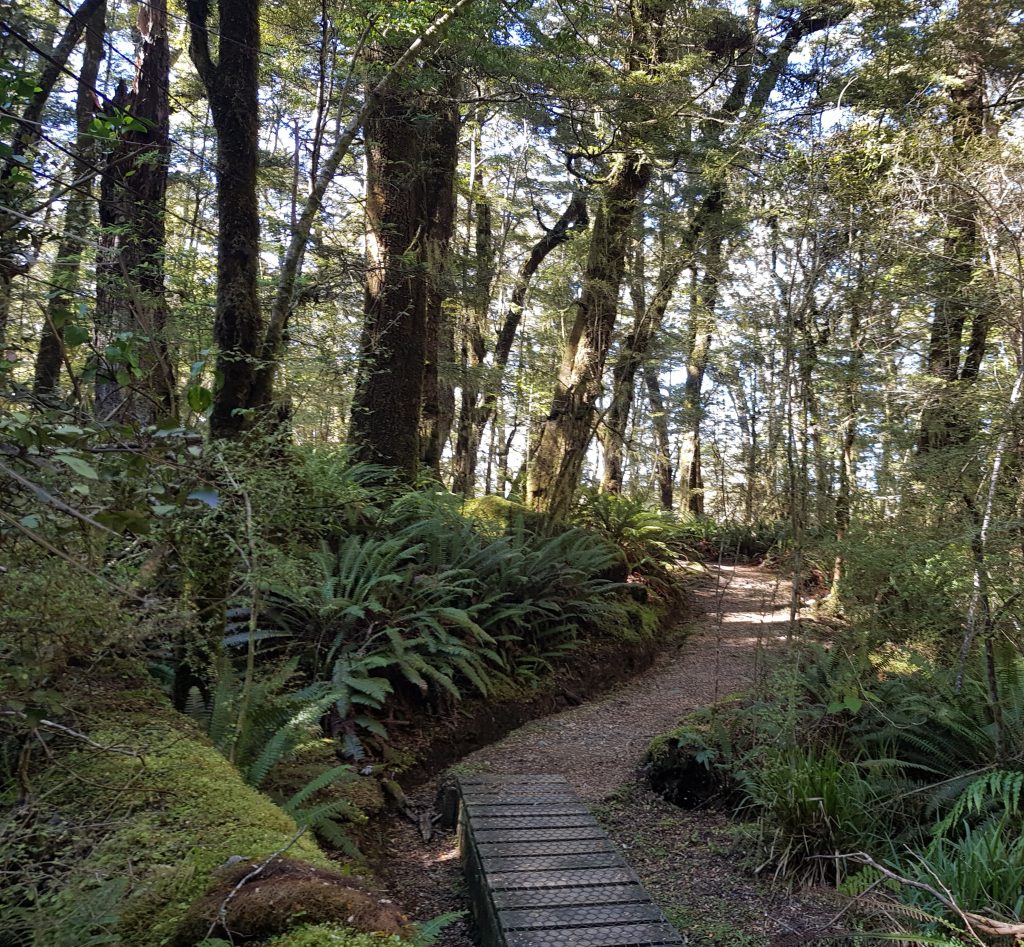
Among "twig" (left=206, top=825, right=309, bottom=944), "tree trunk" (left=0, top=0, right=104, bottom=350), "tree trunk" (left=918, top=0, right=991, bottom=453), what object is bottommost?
"twig" (left=206, top=825, right=309, bottom=944)

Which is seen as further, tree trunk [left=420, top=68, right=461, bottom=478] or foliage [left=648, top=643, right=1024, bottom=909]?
tree trunk [left=420, top=68, right=461, bottom=478]

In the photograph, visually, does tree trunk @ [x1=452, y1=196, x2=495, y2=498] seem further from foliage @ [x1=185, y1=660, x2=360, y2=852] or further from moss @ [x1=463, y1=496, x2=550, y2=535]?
foliage @ [x1=185, y1=660, x2=360, y2=852]

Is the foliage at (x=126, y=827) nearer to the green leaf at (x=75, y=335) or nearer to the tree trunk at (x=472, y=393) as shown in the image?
the green leaf at (x=75, y=335)

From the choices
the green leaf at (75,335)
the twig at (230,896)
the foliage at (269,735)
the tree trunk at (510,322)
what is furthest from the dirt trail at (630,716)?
the tree trunk at (510,322)

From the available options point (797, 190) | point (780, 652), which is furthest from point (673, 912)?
point (797, 190)

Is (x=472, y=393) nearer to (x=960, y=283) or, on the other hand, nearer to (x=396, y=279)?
(x=396, y=279)

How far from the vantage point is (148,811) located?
2420 millimetres

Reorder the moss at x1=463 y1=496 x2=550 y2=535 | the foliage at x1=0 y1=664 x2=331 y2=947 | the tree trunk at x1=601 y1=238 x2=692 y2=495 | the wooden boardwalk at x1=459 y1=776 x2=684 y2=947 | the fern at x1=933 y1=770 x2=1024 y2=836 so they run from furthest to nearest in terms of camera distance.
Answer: the tree trunk at x1=601 y1=238 x2=692 y2=495, the moss at x1=463 y1=496 x2=550 y2=535, the fern at x1=933 y1=770 x2=1024 y2=836, the wooden boardwalk at x1=459 y1=776 x2=684 y2=947, the foliage at x1=0 y1=664 x2=331 y2=947

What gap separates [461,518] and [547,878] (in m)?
4.64

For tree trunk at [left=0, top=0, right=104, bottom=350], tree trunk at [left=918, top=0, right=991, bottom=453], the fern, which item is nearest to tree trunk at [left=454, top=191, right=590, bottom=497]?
tree trunk at [left=918, top=0, right=991, bottom=453]

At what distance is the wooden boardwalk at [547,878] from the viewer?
2.92 metres

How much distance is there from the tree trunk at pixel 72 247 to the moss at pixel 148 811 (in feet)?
3.75

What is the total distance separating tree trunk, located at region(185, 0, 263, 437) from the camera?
5.22m

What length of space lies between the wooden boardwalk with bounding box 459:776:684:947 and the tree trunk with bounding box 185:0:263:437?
11.0 feet
